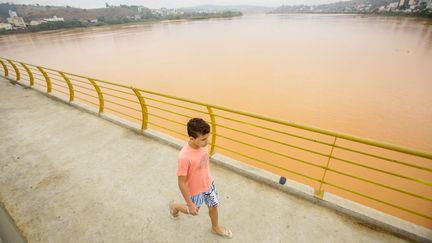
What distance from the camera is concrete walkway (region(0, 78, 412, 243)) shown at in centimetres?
246

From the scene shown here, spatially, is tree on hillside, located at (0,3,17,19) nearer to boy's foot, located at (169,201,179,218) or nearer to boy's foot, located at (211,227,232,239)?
boy's foot, located at (169,201,179,218)

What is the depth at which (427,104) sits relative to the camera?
12.0 m

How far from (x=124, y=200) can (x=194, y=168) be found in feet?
5.40

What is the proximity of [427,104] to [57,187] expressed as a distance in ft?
53.7

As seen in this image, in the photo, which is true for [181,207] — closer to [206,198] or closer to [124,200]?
[206,198]

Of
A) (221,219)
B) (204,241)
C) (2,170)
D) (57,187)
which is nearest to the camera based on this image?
(204,241)

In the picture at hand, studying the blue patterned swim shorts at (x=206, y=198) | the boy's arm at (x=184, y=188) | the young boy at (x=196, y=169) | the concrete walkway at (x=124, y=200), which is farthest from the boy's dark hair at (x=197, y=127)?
the concrete walkway at (x=124, y=200)

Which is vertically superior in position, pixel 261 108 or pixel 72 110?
pixel 72 110

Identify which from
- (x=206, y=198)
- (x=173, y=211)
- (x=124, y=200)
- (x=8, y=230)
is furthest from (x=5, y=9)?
(x=206, y=198)

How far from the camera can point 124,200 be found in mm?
2934

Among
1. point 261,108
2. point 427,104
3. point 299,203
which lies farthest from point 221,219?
point 427,104

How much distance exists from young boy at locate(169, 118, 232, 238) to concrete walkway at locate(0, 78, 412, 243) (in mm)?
683

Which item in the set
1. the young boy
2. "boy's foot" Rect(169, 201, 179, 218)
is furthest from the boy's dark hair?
"boy's foot" Rect(169, 201, 179, 218)

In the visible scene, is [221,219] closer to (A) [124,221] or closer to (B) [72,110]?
(A) [124,221]
